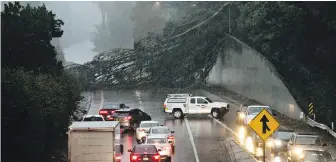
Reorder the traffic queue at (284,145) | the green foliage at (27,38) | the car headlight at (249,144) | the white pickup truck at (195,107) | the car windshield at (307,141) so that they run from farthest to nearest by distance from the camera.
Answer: the white pickup truck at (195,107) < the green foliage at (27,38) < the car headlight at (249,144) < the car windshield at (307,141) < the traffic queue at (284,145)

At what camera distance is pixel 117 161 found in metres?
25.9

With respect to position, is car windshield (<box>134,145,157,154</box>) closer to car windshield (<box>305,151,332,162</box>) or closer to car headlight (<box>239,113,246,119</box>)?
car windshield (<box>305,151,332,162</box>)

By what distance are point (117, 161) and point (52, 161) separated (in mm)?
5236

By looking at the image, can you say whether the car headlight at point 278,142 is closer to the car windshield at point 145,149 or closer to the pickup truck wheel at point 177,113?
the car windshield at point 145,149

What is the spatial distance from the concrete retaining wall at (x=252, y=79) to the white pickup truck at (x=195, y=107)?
4450mm

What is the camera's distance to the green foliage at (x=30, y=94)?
1037 inches

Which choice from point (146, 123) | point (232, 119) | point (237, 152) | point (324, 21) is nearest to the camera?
point (237, 152)

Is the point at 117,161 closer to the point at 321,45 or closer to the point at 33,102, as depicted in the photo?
the point at 33,102

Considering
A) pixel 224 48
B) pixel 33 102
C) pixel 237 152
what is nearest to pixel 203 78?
pixel 224 48

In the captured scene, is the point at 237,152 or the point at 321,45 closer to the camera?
the point at 237,152

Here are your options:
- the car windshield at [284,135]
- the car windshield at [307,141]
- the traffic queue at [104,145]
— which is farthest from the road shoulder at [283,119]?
the traffic queue at [104,145]

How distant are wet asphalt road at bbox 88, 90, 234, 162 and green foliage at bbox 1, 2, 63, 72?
7404 millimetres

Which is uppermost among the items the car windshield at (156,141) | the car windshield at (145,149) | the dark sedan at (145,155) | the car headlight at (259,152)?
the car windshield at (156,141)

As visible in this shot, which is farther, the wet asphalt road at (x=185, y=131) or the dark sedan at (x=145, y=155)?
the wet asphalt road at (x=185, y=131)
